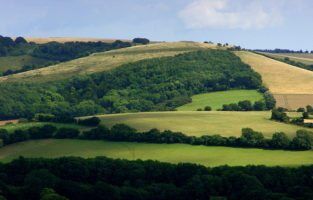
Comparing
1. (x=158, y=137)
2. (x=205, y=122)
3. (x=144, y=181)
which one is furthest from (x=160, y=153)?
(x=205, y=122)

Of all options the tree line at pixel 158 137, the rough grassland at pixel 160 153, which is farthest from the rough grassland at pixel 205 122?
the rough grassland at pixel 160 153

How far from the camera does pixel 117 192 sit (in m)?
116

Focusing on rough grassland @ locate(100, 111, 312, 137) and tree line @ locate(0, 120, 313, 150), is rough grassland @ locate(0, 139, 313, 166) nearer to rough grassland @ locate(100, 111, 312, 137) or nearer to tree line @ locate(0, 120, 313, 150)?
tree line @ locate(0, 120, 313, 150)

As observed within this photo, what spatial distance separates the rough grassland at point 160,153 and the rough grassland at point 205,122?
964cm

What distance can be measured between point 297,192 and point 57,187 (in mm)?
35618

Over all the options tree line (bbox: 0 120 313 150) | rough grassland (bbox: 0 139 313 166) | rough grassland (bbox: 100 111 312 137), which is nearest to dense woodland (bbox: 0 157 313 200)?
rough grassland (bbox: 0 139 313 166)

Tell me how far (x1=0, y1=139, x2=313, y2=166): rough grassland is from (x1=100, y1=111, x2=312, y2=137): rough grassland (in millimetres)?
9644

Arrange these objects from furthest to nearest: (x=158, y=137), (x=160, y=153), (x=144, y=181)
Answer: (x=158, y=137)
(x=160, y=153)
(x=144, y=181)

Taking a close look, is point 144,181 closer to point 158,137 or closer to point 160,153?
point 160,153

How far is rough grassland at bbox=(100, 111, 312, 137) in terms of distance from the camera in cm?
15500

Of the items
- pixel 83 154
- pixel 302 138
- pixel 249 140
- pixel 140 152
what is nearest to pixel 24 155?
pixel 83 154

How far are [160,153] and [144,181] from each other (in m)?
18.4

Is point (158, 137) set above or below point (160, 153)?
above

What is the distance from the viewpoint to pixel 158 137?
149m
